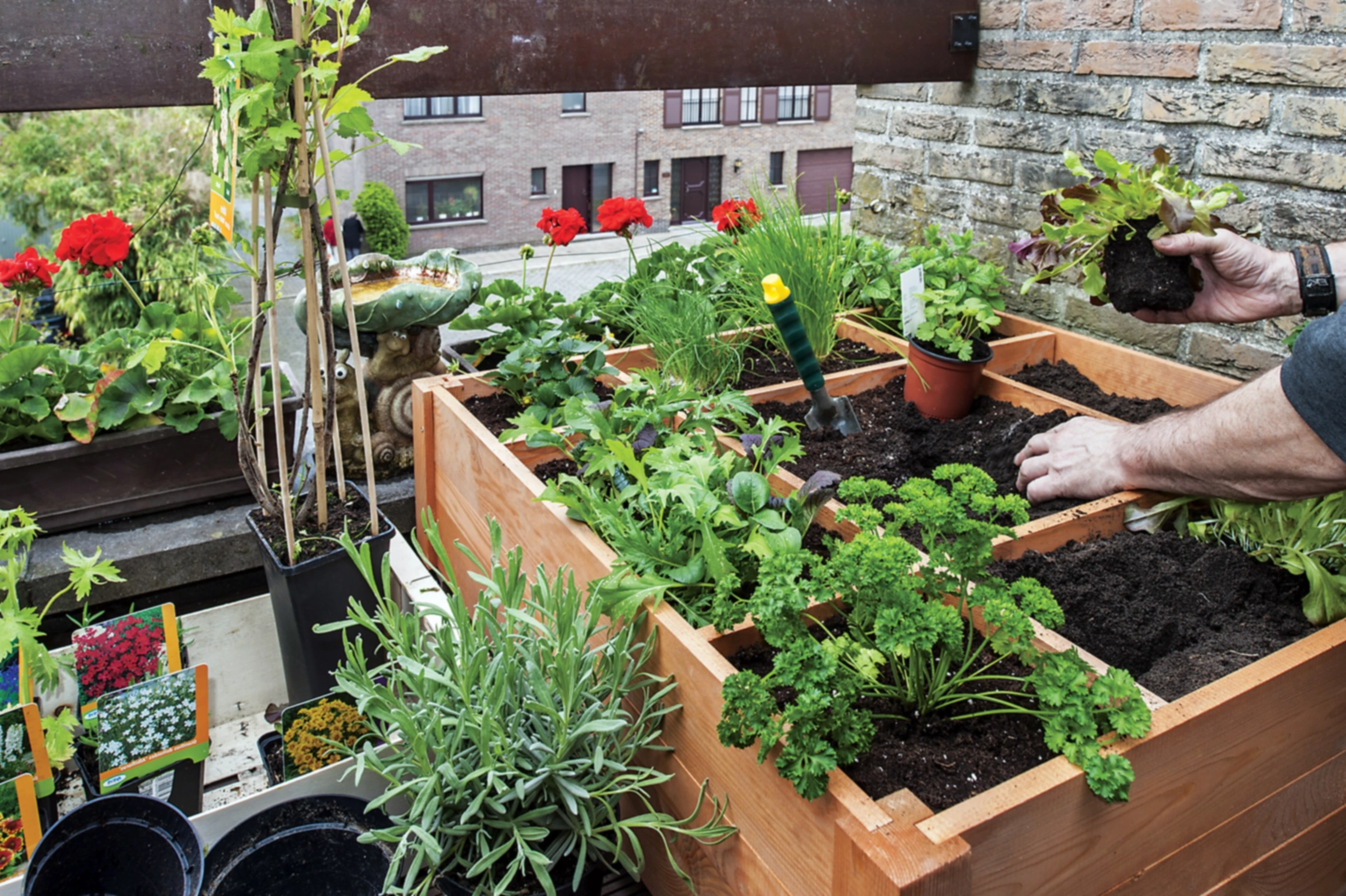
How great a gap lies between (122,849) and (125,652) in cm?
37

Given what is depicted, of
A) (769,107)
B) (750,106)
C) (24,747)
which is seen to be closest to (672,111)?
(750,106)

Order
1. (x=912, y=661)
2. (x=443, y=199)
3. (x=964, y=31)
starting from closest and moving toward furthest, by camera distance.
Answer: (x=912, y=661) → (x=964, y=31) → (x=443, y=199)

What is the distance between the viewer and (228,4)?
175cm

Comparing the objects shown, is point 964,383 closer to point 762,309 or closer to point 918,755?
point 762,309

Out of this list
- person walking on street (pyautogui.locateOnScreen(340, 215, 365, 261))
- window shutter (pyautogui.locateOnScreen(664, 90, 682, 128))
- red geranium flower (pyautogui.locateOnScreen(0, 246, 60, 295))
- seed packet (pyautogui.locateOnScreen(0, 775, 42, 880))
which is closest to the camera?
seed packet (pyautogui.locateOnScreen(0, 775, 42, 880))

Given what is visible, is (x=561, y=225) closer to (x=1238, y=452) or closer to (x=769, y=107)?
(x=1238, y=452)

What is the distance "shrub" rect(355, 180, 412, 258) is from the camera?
653 inches

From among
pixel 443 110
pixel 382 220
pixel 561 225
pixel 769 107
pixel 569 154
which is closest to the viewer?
pixel 561 225

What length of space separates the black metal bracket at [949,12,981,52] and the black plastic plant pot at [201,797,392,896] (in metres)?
2.28

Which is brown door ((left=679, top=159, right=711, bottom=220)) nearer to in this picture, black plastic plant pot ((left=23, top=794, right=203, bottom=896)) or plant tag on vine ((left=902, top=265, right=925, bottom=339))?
plant tag on vine ((left=902, top=265, right=925, bottom=339))

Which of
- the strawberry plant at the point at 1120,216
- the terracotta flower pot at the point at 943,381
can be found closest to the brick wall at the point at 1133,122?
the strawberry plant at the point at 1120,216

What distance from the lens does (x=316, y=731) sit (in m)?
1.39

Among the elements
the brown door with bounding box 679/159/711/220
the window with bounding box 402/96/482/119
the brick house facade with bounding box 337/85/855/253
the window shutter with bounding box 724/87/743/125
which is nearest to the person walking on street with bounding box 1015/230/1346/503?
the brick house facade with bounding box 337/85/855/253

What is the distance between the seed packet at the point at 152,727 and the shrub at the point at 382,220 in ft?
52.8
